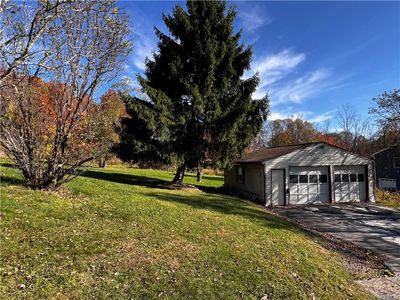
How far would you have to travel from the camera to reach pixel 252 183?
21406 millimetres

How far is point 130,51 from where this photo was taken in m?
9.00

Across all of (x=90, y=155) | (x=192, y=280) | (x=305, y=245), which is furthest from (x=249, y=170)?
(x=192, y=280)

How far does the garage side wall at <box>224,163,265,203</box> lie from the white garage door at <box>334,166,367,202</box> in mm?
5211

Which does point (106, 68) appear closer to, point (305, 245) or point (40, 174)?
point (40, 174)

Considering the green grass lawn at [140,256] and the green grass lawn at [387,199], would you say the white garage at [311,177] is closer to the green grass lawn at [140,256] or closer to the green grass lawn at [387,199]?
the green grass lawn at [387,199]

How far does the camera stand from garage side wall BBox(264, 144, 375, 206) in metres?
19.5

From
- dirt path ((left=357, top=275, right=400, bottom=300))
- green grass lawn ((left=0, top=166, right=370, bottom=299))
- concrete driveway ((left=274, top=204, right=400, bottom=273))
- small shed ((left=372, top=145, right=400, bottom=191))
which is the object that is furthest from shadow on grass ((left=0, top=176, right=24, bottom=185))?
small shed ((left=372, top=145, right=400, bottom=191))

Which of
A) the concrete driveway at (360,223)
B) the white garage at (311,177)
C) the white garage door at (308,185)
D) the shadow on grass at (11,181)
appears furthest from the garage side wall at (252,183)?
the shadow on grass at (11,181)

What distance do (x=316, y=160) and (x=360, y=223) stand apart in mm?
6592

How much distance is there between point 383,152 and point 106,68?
40240 millimetres

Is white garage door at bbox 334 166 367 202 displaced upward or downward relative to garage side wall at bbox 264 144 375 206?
downward

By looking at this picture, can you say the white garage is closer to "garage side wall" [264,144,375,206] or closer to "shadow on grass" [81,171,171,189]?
"garage side wall" [264,144,375,206]

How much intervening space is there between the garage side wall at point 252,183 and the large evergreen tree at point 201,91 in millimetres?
2051

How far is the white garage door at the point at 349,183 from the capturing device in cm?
2077
